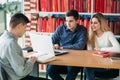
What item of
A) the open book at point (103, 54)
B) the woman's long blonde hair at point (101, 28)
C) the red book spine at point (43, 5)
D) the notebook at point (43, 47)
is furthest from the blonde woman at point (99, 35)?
the red book spine at point (43, 5)

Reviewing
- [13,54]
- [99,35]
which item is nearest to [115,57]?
[99,35]

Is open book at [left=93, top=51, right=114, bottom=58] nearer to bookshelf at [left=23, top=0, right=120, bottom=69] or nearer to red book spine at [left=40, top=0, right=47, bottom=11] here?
bookshelf at [left=23, top=0, right=120, bottom=69]

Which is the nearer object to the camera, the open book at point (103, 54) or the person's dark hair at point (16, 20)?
the person's dark hair at point (16, 20)

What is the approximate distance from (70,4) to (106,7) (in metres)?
0.59

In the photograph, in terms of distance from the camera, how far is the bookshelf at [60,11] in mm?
4258

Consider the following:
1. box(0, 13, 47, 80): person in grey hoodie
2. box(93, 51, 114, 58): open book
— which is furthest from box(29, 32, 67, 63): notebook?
box(93, 51, 114, 58): open book

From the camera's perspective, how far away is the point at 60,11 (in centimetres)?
441

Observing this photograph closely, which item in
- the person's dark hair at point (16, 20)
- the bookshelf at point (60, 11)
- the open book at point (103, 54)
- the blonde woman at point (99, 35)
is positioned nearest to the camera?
the person's dark hair at point (16, 20)

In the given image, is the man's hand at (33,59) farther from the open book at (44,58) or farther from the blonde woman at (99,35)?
the blonde woman at (99,35)

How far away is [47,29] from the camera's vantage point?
14.7 ft

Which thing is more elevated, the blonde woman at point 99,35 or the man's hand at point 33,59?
the blonde woman at point 99,35

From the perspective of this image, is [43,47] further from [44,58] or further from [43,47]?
[44,58]

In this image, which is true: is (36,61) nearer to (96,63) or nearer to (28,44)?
(96,63)

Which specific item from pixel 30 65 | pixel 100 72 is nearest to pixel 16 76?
pixel 30 65
